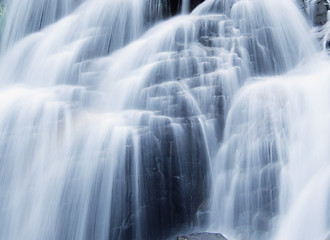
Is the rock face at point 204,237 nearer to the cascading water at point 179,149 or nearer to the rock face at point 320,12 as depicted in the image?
the cascading water at point 179,149

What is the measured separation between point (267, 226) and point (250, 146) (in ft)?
4.23

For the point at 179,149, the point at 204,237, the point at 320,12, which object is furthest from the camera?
the point at 320,12

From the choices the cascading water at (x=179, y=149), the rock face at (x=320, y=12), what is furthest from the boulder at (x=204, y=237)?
the rock face at (x=320, y=12)

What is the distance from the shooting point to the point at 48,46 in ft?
31.4

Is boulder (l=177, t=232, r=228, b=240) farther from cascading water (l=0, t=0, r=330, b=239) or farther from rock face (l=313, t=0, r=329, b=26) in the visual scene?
rock face (l=313, t=0, r=329, b=26)

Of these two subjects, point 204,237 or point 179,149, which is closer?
point 204,237

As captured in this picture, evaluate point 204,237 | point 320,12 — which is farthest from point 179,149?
point 320,12

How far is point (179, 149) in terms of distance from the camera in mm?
5254

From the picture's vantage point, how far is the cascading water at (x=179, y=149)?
482 centimetres

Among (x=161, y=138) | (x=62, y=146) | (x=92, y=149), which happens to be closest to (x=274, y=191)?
(x=161, y=138)

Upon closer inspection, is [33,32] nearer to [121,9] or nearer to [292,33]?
[121,9]

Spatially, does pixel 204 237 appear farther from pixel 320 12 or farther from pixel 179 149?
pixel 320 12

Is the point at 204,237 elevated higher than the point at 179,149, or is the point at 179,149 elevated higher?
the point at 179,149

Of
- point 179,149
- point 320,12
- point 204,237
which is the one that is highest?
point 320,12
